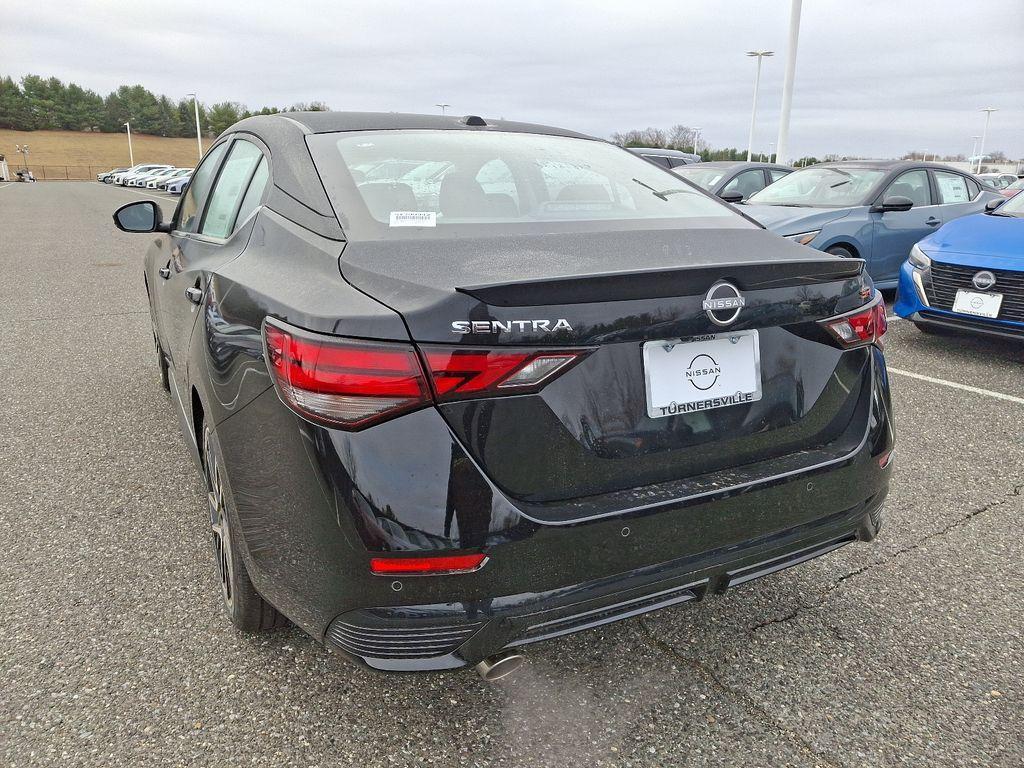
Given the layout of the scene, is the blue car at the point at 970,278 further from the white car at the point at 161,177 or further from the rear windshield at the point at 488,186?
the white car at the point at 161,177

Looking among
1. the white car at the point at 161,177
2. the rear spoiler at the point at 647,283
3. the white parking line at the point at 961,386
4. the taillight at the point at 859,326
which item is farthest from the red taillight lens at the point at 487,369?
the white car at the point at 161,177

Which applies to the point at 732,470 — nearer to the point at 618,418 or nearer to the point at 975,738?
the point at 618,418

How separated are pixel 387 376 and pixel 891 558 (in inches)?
88.0

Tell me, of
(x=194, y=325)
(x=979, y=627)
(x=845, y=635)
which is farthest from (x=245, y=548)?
(x=979, y=627)

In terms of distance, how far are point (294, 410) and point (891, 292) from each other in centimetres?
822

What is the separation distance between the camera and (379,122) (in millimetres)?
2652

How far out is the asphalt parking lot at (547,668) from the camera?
1916 mm

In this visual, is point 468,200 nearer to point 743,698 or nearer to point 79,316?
point 743,698

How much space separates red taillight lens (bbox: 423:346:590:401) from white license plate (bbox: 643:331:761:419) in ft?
0.80

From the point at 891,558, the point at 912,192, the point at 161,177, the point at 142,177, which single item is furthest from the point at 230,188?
the point at 142,177

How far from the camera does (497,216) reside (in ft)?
7.12

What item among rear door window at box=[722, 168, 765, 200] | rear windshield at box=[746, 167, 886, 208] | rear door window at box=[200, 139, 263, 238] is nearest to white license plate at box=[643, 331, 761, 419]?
rear door window at box=[200, 139, 263, 238]

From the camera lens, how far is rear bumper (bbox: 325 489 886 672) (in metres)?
1.64

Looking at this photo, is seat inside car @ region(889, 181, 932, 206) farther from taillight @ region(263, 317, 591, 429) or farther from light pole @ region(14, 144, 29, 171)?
light pole @ region(14, 144, 29, 171)
